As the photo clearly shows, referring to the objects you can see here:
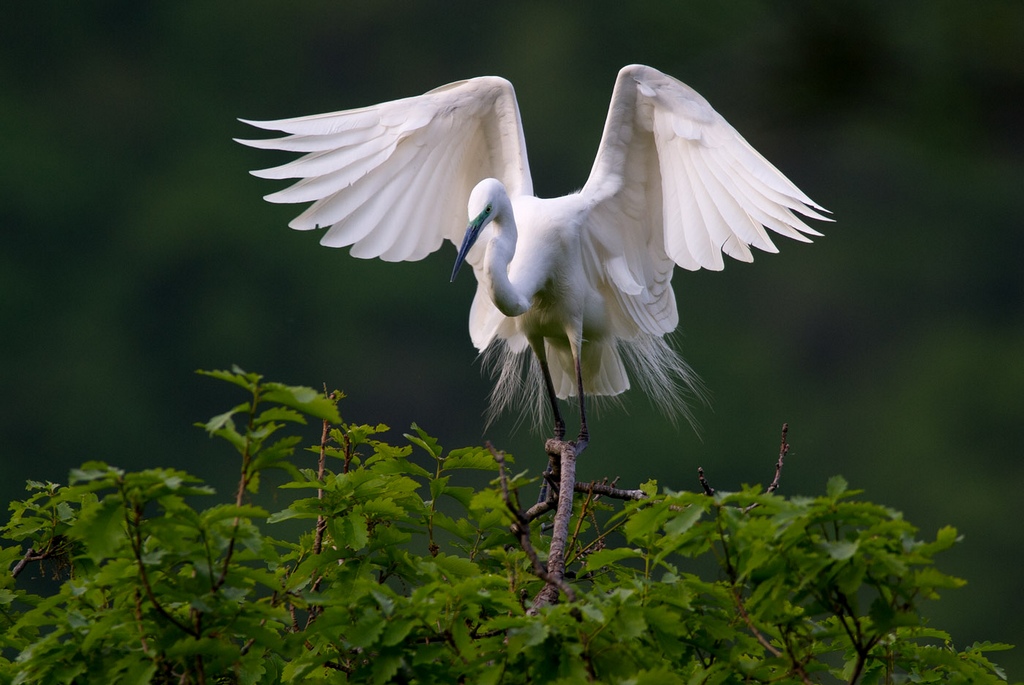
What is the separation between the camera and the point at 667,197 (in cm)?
315

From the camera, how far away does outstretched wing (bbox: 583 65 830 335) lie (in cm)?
290

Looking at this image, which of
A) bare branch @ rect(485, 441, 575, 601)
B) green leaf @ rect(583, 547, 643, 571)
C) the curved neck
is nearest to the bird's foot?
the curved neck

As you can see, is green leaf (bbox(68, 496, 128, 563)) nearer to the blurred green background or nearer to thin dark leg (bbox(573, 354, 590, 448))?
thin dark leg (bbox(573, 354, 590, 448))

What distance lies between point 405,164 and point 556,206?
40cm

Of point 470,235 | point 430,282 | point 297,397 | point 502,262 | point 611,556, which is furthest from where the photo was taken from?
point 430,282

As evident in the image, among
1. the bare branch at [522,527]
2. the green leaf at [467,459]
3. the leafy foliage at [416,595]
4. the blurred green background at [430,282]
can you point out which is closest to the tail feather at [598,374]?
the green leaf at [467,459]

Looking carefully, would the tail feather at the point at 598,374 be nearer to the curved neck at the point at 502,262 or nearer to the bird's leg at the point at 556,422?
the bird's leg at the point at 556,422

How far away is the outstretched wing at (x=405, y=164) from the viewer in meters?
3.02

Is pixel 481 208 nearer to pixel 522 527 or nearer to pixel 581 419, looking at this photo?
pixel 581 419

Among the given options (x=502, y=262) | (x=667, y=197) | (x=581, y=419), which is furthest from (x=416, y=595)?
(x=667, y=197)

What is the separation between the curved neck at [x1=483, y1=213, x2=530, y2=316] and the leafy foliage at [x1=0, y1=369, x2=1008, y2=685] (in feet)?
3.40

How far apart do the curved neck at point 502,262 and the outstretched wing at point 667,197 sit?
1.24 ft

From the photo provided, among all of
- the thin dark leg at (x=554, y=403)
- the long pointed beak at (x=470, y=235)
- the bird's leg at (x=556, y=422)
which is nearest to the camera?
the bird's leg at (x=556, y=422)

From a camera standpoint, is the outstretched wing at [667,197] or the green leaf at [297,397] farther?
the outstretched wing at [667,197]
